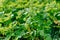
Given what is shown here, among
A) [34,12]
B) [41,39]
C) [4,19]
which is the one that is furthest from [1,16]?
[41,39]

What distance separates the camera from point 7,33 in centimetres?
195

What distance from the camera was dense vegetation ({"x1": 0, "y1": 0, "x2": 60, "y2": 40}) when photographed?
188cm

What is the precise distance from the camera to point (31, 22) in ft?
6.25

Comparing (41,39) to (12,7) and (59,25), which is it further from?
(12,7)

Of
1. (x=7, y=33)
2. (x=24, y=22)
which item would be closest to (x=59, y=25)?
(x=24, y=22)

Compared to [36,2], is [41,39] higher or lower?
lower

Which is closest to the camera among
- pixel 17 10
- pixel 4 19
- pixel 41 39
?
pixel 41 39

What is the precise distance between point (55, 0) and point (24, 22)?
508 mm

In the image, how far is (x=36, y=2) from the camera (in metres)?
2.24

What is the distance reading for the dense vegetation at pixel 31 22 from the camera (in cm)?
188

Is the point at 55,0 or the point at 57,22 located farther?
the point at 55,0

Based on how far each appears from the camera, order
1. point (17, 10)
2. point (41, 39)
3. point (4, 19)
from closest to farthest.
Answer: point (41, 39) < point (4, 19) < point (17, 10)

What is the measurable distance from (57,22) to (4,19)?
1.82 feet

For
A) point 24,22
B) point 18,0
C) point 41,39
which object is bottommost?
point 41,39
